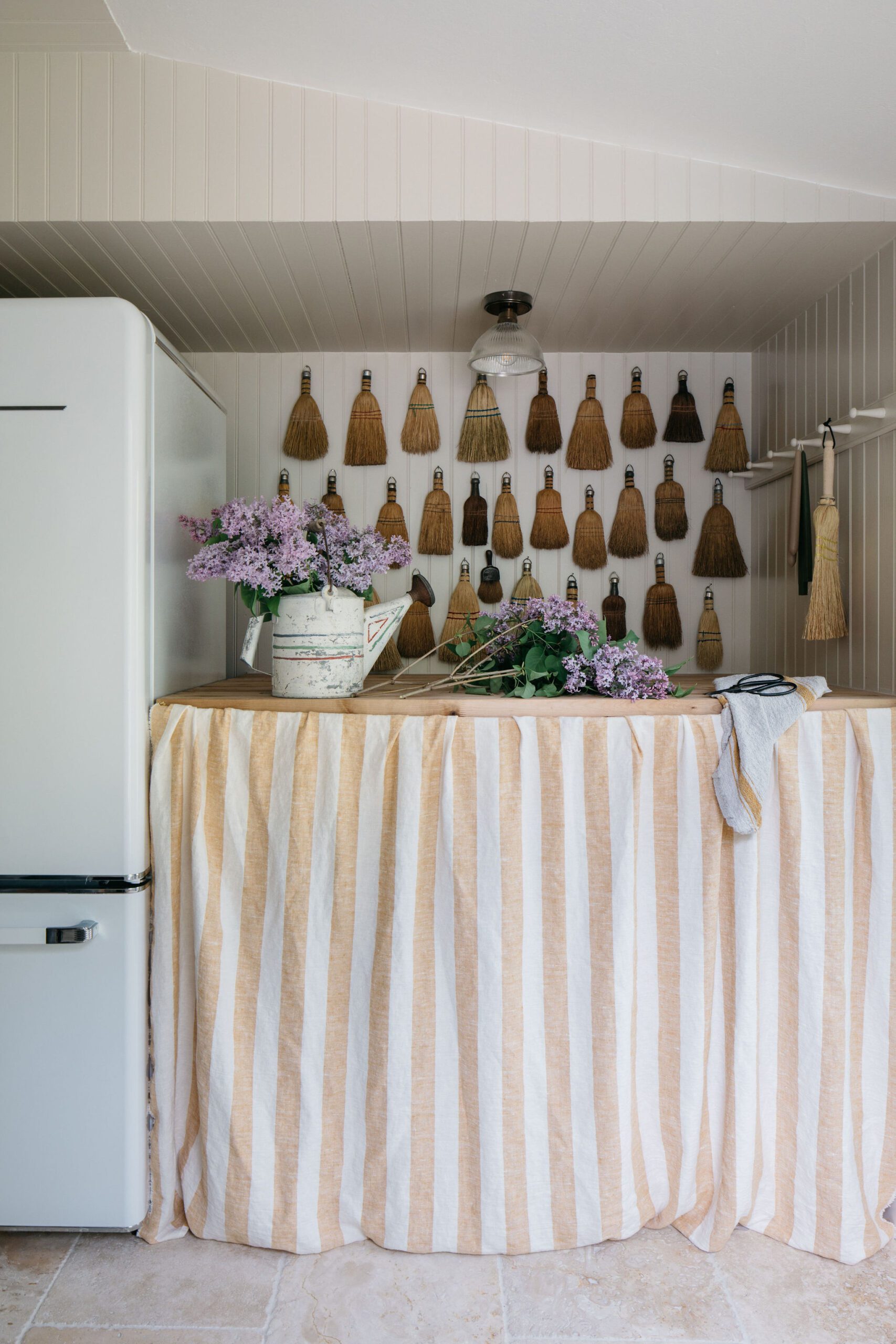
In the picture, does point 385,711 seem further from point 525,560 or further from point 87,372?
point 525,560

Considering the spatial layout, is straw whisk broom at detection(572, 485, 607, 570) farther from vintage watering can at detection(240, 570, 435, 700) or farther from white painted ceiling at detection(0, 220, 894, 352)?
vintage watering can at detection(240, 570, 435, 700)

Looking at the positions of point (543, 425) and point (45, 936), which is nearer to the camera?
point (45, 936)

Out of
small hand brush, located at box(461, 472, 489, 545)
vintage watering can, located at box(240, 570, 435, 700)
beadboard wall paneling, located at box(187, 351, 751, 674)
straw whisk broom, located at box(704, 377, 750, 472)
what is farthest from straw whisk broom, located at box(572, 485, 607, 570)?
vintage watering can, located at box(240, 570, 435, 700)

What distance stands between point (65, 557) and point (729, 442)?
1927 millimetres

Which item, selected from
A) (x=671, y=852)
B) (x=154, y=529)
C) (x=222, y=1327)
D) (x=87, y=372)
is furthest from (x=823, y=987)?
(x=87, y=372)

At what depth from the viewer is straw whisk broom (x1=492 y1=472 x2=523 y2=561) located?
2594mm

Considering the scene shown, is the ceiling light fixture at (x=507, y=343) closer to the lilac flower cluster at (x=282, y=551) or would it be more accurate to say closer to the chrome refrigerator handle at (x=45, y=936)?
the lilac flower cluster at (x=282, y=551)

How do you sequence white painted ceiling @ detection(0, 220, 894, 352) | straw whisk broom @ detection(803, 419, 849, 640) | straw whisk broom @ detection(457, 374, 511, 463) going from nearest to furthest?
1. white painted ceiling @ detection(0, 220, 894, 352)
2. straw whisk broom @ detection(803, 419, 849, 640)
3. straw whisk broom @ detection(457, 374, 511, 463)

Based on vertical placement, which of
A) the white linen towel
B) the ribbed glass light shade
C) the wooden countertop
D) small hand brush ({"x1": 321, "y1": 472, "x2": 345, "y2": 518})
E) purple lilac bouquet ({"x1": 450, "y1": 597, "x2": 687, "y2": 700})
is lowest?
the white linen towel

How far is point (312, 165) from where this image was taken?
5.87ft

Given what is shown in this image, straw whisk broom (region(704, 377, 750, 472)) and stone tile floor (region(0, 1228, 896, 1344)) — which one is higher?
straw whisk broom (region(704, 377, 750, 472))

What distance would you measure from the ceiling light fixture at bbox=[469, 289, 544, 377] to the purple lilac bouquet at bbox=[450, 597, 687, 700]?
2.05 ft

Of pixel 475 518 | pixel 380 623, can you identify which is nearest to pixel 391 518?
pixel 475 518

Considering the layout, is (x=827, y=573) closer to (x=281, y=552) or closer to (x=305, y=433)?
(x=281, y=552)
